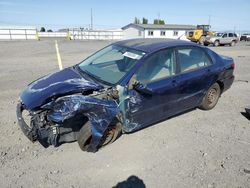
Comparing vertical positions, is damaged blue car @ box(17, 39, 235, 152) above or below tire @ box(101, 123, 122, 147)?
above

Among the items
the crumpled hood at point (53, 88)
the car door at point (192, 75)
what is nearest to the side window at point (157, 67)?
the car door at point (192, 75)

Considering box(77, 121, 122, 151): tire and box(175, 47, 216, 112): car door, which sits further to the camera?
box(175, 47, 216, 112): car door

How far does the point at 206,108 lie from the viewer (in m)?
5.25

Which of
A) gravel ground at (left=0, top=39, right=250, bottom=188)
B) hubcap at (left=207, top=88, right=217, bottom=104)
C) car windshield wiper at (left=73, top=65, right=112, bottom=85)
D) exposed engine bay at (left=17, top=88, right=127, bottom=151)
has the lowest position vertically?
gravel ground at (left=0, top=39, right=250, bottom=188)

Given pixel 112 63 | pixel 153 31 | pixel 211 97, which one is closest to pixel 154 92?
pixel 112 63

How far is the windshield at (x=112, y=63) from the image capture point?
3891mm

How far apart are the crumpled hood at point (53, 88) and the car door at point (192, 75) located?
1692 millimetres

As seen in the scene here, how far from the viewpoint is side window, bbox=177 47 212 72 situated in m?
4.35

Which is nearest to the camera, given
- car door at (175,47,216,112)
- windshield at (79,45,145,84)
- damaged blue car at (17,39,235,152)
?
damaged blue car at (17,39,235,152)

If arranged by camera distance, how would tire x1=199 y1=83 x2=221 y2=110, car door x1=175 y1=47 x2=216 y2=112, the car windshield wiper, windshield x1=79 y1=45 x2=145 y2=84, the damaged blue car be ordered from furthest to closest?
tire x1=199 y1=83 x2=221 y2=110, car door x1=175 y1=47 x2=216 y2=112, windshield x1=79 y1=45 x2=145 y2=84, the car windshield wiper, the damaged blue car

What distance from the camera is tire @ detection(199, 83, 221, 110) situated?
509 cm

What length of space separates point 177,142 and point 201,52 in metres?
2.09

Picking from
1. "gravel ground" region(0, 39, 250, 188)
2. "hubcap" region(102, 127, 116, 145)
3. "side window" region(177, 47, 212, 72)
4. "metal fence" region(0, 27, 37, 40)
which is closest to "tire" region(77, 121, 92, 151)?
"gravel ground" region(0, 39, 250, 188)

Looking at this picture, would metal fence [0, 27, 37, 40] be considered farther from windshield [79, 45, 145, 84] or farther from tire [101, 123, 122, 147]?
tire [101, 123, 122, 147]
